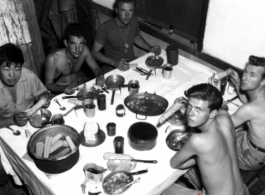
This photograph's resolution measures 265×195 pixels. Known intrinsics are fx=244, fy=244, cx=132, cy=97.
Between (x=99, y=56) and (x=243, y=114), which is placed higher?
(x=243, y=114)

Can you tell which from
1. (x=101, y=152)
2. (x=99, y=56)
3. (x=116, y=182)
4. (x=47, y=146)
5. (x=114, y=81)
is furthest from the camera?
(x=99, y=56)

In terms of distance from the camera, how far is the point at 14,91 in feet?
10.5

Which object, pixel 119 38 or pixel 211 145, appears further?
pixel 119 38

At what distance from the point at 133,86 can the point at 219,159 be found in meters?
1.58

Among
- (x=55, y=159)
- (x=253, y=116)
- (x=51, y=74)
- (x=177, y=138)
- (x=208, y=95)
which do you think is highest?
(x=208, y=95)

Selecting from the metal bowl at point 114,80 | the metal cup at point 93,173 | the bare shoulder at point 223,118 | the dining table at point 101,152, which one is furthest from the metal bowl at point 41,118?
the bare shoulder at point 223,118

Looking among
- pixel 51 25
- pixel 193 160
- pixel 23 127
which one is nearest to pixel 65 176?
pixel 23 127

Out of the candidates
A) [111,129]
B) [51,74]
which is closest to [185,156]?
[111,129]

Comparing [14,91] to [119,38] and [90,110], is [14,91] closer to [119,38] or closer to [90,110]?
[90,110]

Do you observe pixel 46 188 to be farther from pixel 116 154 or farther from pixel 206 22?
pixel 206 22

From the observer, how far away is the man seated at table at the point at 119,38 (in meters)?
4.29

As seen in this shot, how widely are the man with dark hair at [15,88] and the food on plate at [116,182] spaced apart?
4.06 ft

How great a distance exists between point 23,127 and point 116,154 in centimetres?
117

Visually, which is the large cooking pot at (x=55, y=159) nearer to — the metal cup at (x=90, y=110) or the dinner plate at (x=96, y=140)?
the dinner plate at (x=96, y=140)
